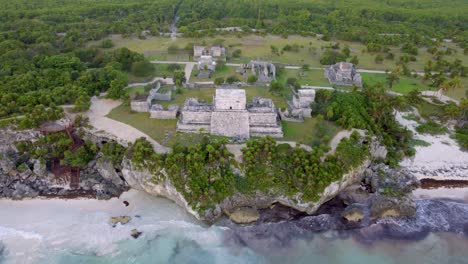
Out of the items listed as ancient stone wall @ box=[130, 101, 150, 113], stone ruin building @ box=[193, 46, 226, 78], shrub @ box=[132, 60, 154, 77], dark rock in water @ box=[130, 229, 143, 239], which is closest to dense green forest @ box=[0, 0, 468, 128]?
shrub @ box=[132, 60, 154, 77]

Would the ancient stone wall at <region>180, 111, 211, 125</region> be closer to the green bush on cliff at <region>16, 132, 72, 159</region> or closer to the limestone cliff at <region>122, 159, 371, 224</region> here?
the limestone cliff at <region>122, 159, 371, 224</region>

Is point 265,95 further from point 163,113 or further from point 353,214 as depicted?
point 353,214

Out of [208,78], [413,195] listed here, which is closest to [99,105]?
[208,78]

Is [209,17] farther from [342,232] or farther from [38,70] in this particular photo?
[342,232]

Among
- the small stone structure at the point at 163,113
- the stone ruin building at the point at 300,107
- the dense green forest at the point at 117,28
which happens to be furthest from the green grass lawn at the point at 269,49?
the small stone structure at the point at 163,113

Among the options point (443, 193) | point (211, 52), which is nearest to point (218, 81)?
point (211, 52)

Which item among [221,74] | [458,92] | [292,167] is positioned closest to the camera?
[292,167]

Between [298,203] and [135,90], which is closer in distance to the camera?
[298,203]
